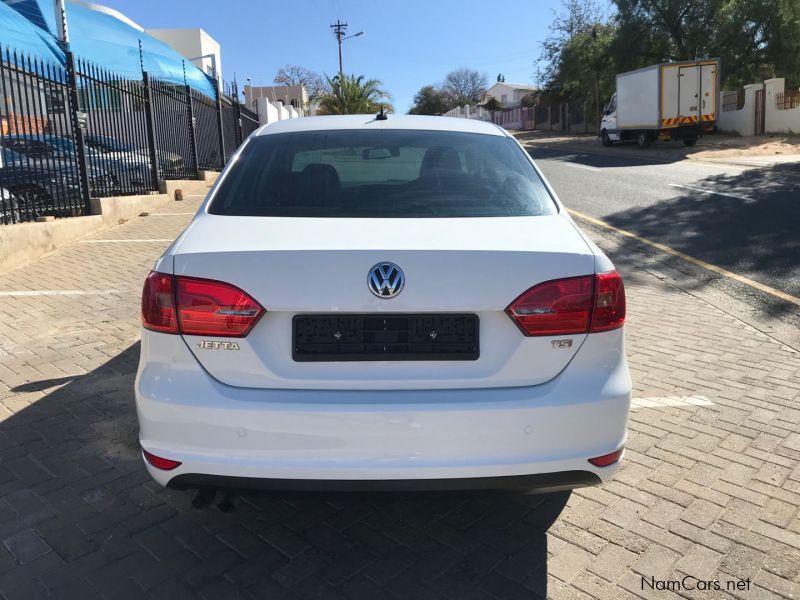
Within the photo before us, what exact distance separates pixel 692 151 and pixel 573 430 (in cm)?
2570

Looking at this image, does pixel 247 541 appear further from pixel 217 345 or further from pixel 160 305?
pixel 160 305

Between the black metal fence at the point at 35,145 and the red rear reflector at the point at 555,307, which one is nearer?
the red rear reflector at the point at 555,307

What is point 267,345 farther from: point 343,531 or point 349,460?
point 343,531

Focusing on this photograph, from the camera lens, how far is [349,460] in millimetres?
2318

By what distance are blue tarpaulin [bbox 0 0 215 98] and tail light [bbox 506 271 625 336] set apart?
1288 cm

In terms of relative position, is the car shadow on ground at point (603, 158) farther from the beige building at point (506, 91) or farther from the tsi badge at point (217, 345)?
the beige building at point (506, 91)

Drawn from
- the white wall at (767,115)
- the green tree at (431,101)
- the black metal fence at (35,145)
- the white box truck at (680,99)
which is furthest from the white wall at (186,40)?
the green tree at (431,101)

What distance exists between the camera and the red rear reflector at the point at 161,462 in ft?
7.98

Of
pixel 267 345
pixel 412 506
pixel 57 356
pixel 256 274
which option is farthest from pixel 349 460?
pixel 57 356

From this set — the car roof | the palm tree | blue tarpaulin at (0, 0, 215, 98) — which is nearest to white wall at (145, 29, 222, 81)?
the palm tree

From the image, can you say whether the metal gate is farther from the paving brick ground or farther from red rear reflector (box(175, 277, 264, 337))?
red rear reflector (box(175, 277, 264, 337))

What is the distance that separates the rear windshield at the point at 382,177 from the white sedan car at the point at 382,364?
409 mm

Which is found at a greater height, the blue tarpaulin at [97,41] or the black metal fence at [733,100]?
the blue tarpaulin at [97,41]

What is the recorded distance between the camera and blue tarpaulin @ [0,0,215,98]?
42.8ft
